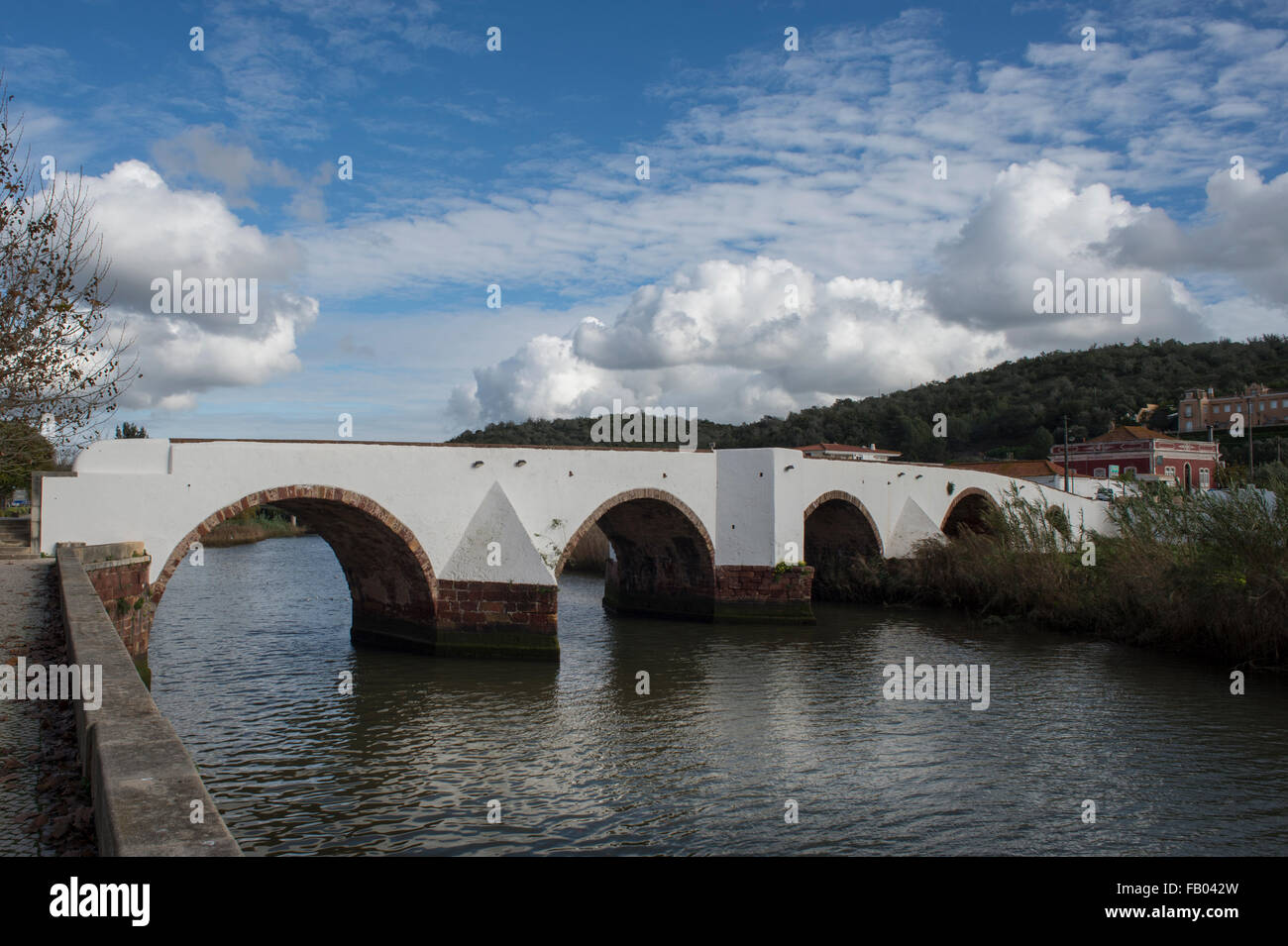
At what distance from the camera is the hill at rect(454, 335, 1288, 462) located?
2217 inches

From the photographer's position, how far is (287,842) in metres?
7.16

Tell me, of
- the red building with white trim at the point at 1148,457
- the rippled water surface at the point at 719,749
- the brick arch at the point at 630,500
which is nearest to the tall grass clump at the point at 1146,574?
the rippled water surface at the point at 719,749

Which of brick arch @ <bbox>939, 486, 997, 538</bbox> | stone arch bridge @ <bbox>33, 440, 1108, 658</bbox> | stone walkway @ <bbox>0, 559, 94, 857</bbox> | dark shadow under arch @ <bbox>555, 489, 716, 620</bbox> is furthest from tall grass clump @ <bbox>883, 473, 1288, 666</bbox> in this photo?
stone walkway @ <bbox>0, 559, 94, 857</bbox>

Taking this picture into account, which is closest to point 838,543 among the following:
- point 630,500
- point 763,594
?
point 763,594

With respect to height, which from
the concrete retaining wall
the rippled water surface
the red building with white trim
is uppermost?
the red building with white trim

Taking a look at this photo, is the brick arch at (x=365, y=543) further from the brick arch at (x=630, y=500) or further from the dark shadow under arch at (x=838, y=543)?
the dark shadow under arch at (x=838, y=543)

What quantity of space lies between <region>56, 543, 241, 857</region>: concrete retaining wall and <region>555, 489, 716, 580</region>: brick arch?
10.7 m

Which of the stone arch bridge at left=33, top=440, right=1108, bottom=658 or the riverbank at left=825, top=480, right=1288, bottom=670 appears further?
the riverbank at left=825, top=480, right=1288, bottom=670

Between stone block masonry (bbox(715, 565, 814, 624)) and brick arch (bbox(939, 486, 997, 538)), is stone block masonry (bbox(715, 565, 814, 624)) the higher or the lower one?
the lower one

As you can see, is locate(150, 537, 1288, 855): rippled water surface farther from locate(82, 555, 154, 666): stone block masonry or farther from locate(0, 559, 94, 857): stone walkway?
locate(0, 559, 94, 857): stone walkway

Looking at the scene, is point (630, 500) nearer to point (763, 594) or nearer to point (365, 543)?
point (763, 594)

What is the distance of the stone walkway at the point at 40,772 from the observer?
3.57 m

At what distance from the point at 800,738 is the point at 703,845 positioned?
3325 millimetres

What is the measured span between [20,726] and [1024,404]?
63.6 m
